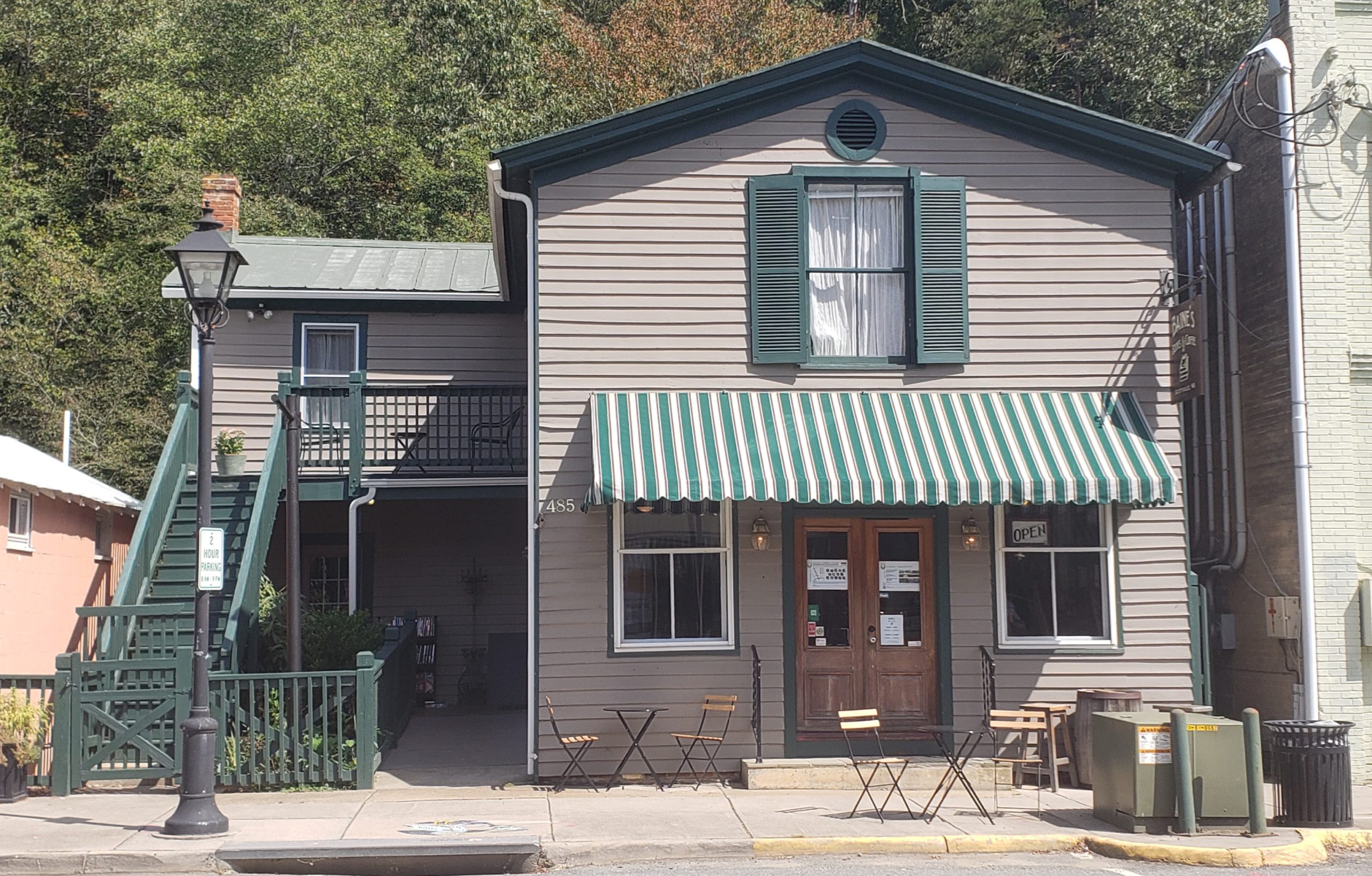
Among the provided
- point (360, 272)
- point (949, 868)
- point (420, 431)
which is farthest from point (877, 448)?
point (360, 272)

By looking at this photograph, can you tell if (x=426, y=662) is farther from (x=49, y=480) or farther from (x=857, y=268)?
(x=857, y=268)

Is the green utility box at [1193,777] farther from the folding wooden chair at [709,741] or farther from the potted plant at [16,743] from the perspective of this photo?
the potted plant at [16,743]

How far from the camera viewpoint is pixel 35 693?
12250 millimetres

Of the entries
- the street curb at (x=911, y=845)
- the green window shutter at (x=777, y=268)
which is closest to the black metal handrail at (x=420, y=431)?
the green window shutter at (x=777, y=268)

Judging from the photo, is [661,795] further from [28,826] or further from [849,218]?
[849,218]

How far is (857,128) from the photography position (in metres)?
13.0

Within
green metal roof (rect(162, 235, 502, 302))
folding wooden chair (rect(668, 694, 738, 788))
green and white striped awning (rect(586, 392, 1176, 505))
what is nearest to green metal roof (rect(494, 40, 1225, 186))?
green and white striped awning (rect(586, 392, 1176, 505))

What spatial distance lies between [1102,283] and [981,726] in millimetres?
4645

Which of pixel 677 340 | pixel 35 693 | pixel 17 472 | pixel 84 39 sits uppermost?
pixel 84 39

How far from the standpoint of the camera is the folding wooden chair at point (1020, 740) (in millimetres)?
11477

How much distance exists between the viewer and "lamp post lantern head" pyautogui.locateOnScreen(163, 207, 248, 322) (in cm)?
Answer: 1005

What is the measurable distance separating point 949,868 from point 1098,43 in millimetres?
25828

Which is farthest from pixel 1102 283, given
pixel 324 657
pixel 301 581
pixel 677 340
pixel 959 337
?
pixel 301 581

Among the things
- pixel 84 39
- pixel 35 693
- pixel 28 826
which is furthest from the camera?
pixel 84 39
